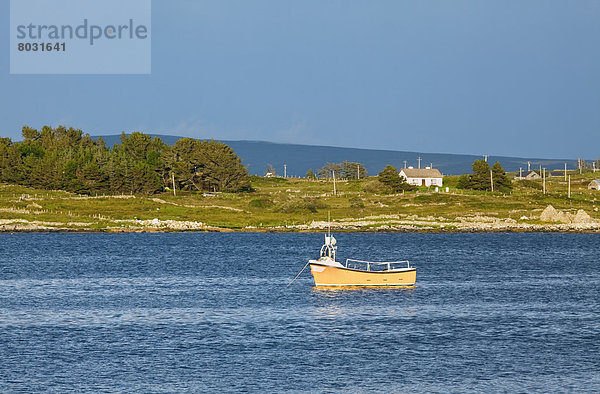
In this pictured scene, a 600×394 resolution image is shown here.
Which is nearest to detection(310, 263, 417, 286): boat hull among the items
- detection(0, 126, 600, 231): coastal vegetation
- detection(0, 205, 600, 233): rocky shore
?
detection(0, 205, 600, 233): rocky shore

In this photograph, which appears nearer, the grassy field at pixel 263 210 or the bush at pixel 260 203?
the grassy field at pixel 263 210

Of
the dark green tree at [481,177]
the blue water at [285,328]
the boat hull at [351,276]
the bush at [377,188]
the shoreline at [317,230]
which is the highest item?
the dark green tree at [481,177]

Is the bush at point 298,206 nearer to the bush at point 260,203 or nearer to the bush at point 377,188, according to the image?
the bush at point 260,203

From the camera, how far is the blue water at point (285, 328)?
35.9 meters

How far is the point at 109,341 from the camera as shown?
1722 inches

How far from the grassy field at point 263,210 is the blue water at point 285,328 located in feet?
153

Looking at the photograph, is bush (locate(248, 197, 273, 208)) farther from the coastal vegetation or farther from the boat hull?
the boat hull

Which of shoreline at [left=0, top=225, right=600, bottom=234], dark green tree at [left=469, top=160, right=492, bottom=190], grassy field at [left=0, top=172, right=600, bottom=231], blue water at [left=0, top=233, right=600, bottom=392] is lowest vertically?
blue water at [left=0, top=233, right=600, bottom=392]

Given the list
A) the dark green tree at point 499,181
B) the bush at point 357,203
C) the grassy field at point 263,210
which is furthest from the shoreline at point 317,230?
the dark green tree at point 499,181

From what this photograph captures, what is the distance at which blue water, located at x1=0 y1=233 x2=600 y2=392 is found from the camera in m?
35.9

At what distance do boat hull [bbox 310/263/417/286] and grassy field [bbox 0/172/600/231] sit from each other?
6851cm

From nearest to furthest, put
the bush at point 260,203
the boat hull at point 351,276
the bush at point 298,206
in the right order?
the boat hull at point 351,276 < the bush at point 298,206 < the bush at point 260,203

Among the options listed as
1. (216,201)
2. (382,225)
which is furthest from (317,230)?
(216,201)

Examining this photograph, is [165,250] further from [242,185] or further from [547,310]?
[242,185]
